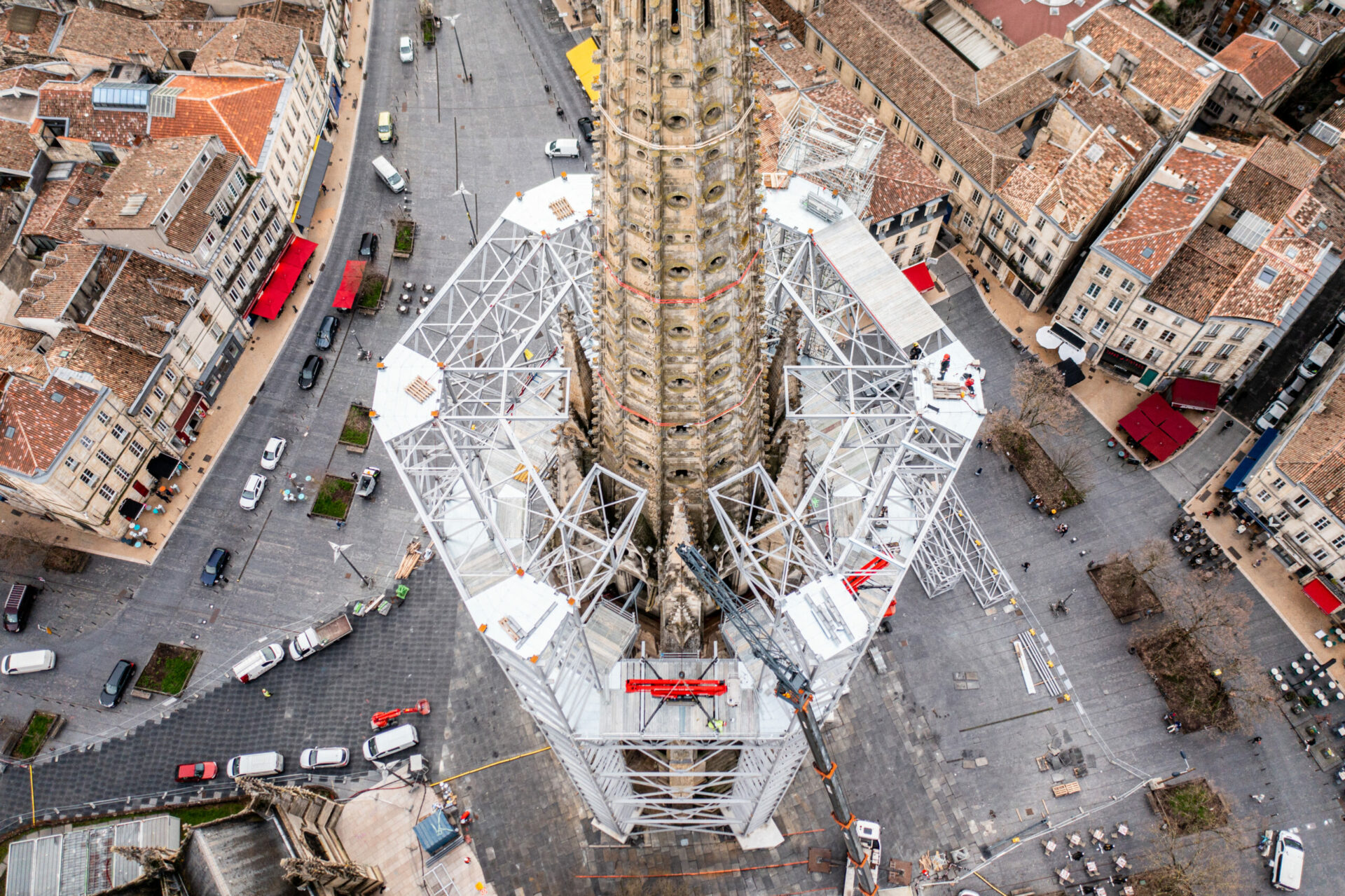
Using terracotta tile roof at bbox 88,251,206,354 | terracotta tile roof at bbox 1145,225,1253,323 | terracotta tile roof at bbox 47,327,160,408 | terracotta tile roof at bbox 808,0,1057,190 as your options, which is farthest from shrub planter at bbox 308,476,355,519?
terracotta tile roof at bbox 1145,225,1253,323

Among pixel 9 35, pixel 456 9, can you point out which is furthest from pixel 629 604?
pixel 9 35

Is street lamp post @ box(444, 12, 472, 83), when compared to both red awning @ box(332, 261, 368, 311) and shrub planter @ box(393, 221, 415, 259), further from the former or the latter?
red awning @ box(332, 261, 368, 311)

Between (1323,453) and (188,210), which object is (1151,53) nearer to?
(1323,453)

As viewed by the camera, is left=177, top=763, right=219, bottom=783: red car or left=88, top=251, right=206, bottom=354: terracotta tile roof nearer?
left=177, top=763, right=219, bottom=783: red car

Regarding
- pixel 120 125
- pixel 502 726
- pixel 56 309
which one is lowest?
pixel 502 726

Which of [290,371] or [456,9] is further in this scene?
[456,9]

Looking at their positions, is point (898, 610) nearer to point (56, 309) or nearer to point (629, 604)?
point (629, 604)

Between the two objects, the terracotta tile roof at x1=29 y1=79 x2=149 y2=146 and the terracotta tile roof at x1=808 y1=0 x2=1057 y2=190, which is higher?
the terracotta tile roof at x1=808 y1=0 x2=1057 y2=190
